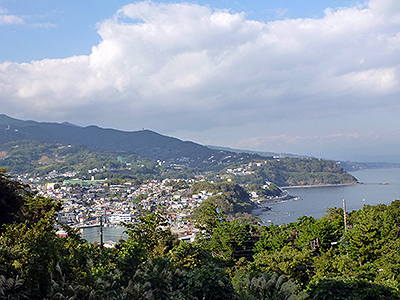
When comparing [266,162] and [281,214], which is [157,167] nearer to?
[266,162]

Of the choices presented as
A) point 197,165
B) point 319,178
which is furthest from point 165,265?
point 197,165

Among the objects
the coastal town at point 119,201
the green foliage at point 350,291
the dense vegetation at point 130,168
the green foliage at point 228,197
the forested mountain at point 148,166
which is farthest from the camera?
the forested mountain at point 148,166

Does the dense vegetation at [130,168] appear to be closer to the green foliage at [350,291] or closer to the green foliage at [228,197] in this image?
the green foliage at [228,197]

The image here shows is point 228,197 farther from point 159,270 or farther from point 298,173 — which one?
point 159,270

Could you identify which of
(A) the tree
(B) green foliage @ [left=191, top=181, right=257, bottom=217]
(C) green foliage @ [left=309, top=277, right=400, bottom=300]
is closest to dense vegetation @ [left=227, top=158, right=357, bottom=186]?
(B) green foliage @ [left=191, top=181, right=257, bottom=217]

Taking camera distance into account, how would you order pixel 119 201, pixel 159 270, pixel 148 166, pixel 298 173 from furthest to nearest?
pixel 148 166 < pixel 298 173 < pixel 119 201 < pixel 159 270

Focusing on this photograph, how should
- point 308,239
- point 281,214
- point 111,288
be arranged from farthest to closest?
point 281,214 → point 308,239 → point 111,288

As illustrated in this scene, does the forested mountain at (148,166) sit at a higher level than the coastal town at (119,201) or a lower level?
higher

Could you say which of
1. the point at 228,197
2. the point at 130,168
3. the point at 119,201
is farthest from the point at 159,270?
the point at 130,168

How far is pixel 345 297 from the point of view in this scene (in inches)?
227

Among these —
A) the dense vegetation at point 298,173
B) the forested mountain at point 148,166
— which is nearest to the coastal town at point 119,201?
the forested mountain at point 148,166

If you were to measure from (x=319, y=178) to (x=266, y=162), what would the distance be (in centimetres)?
2390

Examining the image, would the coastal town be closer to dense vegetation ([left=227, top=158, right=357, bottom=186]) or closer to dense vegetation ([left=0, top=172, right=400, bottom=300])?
dense vegetation ([left=0, top=172, right=400, bottom=300])

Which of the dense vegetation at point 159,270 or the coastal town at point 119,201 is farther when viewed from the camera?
the coastal town at point 119,201
